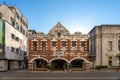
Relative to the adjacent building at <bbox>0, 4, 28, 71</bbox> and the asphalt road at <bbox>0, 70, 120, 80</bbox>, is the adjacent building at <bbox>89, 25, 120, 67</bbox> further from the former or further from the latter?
the asphalt road at <bbox>0, 70, 120, 80</bbox>

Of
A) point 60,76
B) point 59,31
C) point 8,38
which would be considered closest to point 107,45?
point 59,31

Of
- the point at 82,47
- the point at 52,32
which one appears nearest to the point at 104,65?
the point at 82,47

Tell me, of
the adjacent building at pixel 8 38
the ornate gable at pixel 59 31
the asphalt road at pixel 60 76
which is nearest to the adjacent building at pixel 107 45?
the ornate gable at pixel 59 31

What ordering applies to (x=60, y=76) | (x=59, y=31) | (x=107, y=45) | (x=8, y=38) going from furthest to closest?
1. (x=59, y=31)
2. (x=107, y=45)
3. (x=8, y=38)
4. (x=60, y=76)

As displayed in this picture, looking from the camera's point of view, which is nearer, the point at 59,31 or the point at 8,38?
the point at 8,38

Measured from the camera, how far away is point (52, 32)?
238ft

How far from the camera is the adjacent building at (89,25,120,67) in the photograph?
65938mm

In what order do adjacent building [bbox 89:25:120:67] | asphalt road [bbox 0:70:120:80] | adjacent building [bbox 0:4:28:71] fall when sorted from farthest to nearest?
adjacent building [bbox 89:25:120:67], adjacent building [bbox 0:4:28:71], asphalt road [bbox 0:70:120:80]

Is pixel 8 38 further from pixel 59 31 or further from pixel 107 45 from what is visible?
pixel 107 45

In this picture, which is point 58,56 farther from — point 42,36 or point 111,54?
point 111,54

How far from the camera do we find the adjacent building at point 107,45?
6594 cm

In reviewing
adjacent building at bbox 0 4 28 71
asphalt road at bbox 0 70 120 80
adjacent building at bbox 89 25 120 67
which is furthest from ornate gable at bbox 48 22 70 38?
asphalt road at bbox 0 70 120 80

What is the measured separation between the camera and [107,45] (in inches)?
2621

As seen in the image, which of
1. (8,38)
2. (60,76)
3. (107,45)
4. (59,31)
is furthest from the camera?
(59,31)
